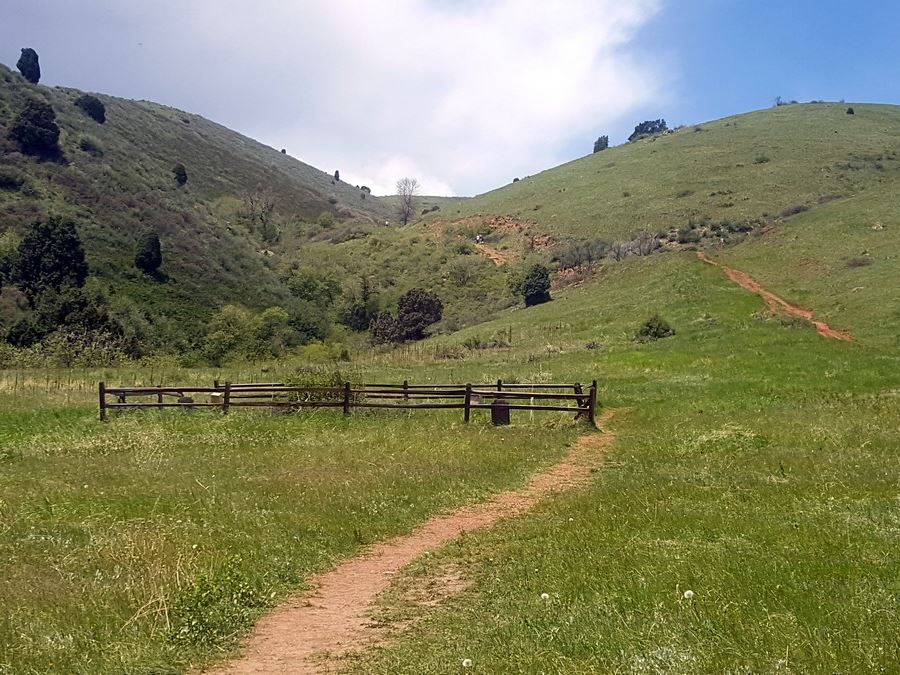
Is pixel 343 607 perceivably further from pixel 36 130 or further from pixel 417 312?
pixel 36 130

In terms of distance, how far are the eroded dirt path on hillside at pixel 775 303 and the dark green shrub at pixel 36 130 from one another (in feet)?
206

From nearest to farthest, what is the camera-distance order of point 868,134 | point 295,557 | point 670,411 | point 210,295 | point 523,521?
point 295,557, point 523,521, point 670,411, point 210,295, point 868,134

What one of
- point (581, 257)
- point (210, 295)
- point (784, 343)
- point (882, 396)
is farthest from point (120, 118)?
point (882, 396)

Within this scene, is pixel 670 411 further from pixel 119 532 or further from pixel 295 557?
pixel 119 532

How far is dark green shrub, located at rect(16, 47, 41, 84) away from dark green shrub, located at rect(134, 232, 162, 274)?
54330mm

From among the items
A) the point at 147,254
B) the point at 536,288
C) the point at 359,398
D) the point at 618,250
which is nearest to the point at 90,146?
the point at 147,254

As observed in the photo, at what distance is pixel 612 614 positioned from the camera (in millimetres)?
6383

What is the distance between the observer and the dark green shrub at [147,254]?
5572 cm

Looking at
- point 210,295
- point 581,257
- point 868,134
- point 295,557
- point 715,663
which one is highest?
point 868,134

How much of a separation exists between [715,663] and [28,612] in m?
7.06

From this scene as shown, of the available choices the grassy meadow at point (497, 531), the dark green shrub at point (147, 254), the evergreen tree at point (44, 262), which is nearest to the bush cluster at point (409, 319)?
the dark green shrub at point (147, 254)

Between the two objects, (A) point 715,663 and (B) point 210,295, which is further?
(B) point 210,295

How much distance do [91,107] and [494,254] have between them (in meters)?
57.1

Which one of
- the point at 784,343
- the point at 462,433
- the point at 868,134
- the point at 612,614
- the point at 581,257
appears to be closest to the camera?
the point at 612,614
